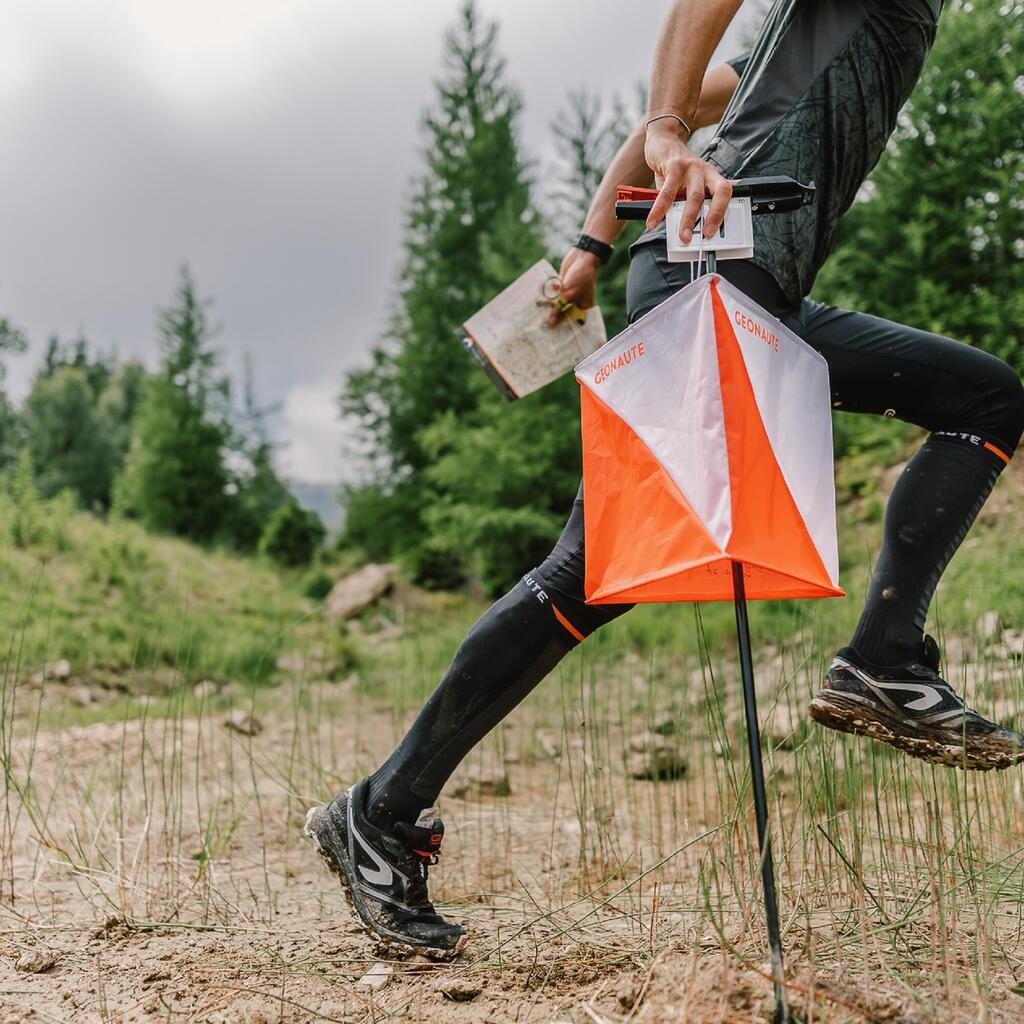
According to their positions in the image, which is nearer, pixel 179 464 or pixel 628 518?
pixel 628 518

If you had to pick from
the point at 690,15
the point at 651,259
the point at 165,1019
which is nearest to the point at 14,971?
the point at 165,1019

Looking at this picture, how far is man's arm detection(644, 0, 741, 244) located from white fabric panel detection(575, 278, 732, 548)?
0.18 metres

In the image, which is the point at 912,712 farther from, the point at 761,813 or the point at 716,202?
the point at 716,202

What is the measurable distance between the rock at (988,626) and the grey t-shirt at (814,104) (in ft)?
4.15

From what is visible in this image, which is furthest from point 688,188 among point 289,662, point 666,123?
point 289,662

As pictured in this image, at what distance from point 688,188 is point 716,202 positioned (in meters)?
0.05

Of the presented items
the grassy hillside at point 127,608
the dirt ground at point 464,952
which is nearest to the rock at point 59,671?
the grassy hillside at point 127,608

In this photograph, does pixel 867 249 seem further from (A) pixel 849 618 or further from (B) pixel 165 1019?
(B) pixel 165 1019

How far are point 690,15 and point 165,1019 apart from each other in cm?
157

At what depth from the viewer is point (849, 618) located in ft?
14.3

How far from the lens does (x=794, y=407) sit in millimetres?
1155

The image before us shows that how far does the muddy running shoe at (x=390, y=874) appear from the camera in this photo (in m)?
1.35

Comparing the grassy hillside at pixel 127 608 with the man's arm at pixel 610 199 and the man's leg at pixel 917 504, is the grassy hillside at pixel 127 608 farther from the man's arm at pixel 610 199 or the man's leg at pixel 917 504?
the man's leg at pixel 917 504

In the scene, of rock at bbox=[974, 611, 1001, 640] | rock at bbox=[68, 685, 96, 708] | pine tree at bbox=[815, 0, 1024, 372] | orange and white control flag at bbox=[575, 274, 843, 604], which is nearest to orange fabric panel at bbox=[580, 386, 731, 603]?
→ orange and white control flag at bbox=[575, 274, 843, 604]
